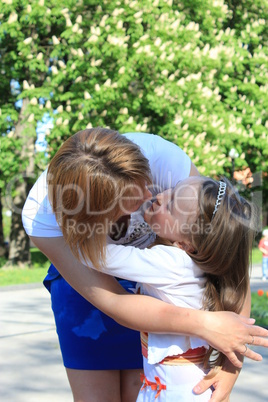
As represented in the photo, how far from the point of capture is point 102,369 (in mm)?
2541

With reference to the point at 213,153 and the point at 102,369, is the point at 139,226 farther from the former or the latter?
the point at 213,153

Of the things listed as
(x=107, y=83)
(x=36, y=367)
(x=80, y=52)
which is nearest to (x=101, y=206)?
(x=36, y=367)

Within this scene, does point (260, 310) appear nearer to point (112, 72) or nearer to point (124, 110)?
point (124, 110)

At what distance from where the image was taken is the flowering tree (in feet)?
47.9

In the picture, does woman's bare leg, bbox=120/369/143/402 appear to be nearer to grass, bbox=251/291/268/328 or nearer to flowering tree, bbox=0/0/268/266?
grass, bbox=251/291/268/328

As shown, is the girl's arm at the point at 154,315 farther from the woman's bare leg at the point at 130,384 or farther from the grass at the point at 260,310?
the grass at the point at 260,310

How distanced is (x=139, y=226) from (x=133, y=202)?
40 centimetres

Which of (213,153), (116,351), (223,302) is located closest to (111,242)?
(223,302)

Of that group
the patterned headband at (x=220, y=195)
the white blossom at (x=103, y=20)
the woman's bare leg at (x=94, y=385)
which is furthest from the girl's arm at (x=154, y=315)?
the white blossom at (x=103, y=20)

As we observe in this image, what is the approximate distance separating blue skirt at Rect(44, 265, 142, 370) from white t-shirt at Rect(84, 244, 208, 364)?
1.47 feet

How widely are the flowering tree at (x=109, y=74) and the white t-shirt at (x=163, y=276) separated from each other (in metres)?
12.4

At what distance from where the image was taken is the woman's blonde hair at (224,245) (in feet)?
6.68

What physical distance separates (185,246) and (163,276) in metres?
0.19

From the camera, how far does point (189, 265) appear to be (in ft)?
6.73
